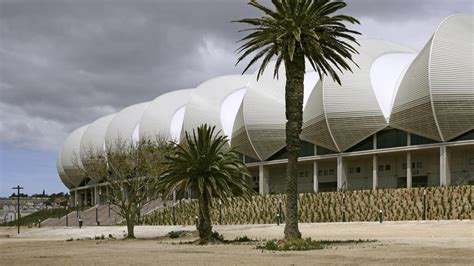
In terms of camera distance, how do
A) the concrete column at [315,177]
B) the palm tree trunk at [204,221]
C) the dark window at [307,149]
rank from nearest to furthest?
the palm tree trunk at [204,221] < the concrete column at [315,177] < the dark window at [307,149]

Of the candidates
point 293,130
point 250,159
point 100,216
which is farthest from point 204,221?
point 100,216

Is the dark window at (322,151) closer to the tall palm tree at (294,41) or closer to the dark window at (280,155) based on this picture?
the dark window at (280,155)

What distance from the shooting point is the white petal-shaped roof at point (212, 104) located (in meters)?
91.6

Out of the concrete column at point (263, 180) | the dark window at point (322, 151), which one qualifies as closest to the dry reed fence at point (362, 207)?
the dark window at point (322, 151)

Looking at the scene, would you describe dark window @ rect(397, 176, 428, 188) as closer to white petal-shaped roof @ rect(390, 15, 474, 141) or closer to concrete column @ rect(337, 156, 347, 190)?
white petal-shaped roof @ rect(390, 15, 474, 141)

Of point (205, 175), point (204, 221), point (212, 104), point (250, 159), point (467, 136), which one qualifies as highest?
point (212, 104)

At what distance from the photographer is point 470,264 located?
20.6 m

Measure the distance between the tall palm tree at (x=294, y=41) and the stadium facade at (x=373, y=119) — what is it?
32.4 metres

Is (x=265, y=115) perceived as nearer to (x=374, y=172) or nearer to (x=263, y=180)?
(x=263, y=180)

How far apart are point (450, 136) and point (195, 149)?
112 ft

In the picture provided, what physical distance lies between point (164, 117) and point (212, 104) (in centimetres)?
1481

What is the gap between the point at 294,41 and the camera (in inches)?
1231

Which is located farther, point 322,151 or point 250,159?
point 250,159

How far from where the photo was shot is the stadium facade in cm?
6228
